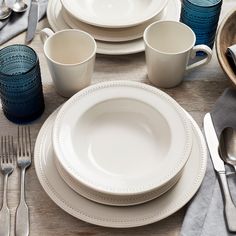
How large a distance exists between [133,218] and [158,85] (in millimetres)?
300

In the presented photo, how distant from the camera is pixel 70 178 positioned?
75cm

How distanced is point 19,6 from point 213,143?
502 millimetres

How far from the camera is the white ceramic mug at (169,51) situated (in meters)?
0.89

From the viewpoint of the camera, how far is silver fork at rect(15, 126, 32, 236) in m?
0.72

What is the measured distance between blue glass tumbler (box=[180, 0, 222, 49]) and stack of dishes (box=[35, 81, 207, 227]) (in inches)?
8.0

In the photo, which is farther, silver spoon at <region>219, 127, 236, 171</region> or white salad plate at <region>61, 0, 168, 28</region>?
white salad plate at <region>61, 0, 168, 28</region>

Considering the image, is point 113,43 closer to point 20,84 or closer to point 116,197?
point 20,84

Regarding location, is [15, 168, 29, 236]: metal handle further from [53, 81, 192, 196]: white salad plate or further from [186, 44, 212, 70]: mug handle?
[186, 44, 212, 70]: mug handle

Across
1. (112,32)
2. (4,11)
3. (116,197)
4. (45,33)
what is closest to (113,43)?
(112,32)

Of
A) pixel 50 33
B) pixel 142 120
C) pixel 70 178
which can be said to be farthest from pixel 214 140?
pixel 50 33

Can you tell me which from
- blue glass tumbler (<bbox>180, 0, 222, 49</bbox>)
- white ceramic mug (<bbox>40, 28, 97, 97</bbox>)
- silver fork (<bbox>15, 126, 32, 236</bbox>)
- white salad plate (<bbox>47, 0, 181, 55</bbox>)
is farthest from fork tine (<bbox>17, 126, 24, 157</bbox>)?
blue glass tumbler (<bbox>180, 0, 222, 49</bbox>)

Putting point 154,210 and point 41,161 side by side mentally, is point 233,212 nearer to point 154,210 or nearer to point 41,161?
point 154,210

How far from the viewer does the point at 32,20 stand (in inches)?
40.6

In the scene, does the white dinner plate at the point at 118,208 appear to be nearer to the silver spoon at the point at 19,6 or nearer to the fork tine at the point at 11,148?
the fork tine at the point at 11,148
